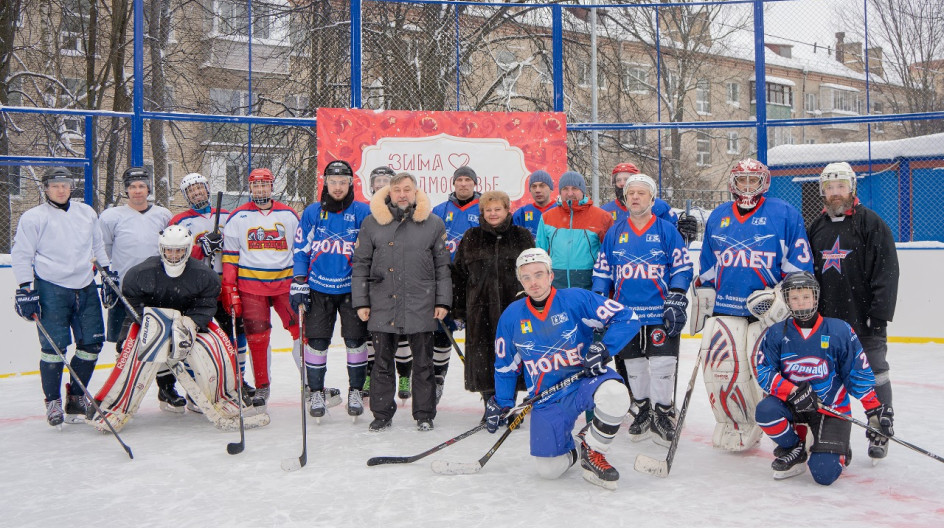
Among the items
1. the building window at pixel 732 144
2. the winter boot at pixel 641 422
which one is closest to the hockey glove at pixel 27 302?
the winter boot at pixel 641 422

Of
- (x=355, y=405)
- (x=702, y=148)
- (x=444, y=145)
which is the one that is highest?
(x=702, y=148)

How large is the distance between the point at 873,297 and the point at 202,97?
9.22 metres

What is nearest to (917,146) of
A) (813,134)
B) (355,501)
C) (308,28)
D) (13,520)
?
(813,134)

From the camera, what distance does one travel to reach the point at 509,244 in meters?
4.22

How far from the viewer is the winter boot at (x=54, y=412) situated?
14.2 feet

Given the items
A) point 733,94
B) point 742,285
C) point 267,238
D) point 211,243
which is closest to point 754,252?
point 742,285

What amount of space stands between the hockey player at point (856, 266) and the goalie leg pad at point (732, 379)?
433 mm

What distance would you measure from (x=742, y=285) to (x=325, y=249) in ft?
6.72

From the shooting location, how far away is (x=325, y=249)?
431 centimetres

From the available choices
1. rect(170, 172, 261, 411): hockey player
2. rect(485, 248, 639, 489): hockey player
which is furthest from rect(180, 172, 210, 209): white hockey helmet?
rect(485, 248, 639, 489): hockey player

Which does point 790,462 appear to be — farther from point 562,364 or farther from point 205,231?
point 205,231

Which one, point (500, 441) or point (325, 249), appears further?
point (325, 249)

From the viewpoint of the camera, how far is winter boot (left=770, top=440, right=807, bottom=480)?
321 cm

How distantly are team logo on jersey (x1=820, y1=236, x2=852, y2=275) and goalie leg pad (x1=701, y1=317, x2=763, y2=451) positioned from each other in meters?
0.45
